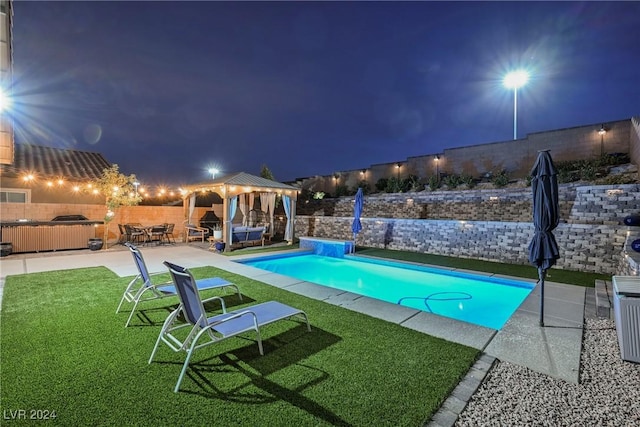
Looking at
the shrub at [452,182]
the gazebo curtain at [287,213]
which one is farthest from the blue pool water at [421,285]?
the shrub at [452,182]

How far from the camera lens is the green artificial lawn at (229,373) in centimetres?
211

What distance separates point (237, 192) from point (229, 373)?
944 centimetres

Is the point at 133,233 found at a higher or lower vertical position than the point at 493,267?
higher

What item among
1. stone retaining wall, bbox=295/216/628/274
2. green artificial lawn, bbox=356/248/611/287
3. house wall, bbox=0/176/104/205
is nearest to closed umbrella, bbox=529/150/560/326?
green artificial lawn, bbox=356/248/611/287

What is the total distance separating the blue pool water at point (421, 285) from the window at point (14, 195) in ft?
34.9

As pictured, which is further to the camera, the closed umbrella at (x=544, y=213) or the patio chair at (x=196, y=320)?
the closed umbrella at (x=544, y=213)

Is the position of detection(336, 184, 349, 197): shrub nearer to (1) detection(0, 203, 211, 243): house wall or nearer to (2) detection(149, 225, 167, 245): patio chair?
(1) detection(0, 203, 211, 243): house wall

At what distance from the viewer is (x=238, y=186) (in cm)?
1136

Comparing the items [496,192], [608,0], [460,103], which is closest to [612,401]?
[496,192]

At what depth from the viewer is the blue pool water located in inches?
214

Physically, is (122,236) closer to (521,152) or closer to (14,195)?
(14,195)

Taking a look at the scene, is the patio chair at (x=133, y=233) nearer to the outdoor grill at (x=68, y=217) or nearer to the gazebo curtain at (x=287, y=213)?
the outdoor grill at (x=68, y=217)

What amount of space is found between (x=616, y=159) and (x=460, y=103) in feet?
79.8

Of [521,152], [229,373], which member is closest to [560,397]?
[229,373]
